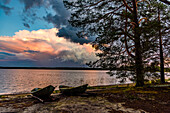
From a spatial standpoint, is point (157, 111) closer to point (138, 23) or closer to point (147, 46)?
point (147, 46)

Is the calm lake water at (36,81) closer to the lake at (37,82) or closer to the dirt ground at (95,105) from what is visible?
the lake at (37,82)

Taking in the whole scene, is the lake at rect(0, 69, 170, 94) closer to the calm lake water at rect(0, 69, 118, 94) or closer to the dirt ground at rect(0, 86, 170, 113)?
the calm lake water at rect(0, 69, 118, 94)

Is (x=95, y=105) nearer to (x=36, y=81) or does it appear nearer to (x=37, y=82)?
(x=37, y=82)

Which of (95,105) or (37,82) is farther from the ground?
(95,105)

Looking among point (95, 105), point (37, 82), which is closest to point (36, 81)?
point (37, 82)

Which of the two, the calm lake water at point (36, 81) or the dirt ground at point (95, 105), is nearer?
the dirt ground at point (95, 105)

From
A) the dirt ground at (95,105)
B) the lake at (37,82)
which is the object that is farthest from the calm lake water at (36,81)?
Result: the dirt ground at (95,105)

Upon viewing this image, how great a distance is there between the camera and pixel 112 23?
12445 mm

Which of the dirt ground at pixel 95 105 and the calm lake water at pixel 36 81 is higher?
the dirt ground at pixel 95 105

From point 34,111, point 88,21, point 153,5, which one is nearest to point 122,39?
point 88,21

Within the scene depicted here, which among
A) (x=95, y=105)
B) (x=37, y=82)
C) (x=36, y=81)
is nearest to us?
(x=95, y=105)

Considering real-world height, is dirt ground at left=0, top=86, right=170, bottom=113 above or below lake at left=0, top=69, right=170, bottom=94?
above

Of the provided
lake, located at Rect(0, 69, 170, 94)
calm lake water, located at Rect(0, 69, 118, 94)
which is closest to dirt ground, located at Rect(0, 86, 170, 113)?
lake, located at Rect(0, 69, 170, 94)

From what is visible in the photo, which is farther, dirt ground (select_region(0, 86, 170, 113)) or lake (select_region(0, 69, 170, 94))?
lake (select_region(0, 69, 170, 94))
